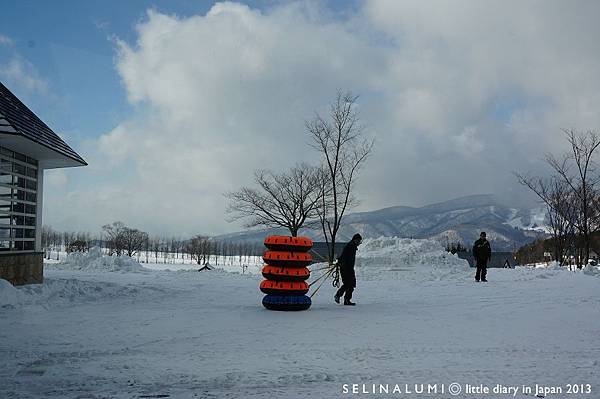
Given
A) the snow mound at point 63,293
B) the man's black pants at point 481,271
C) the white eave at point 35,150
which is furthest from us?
the man's black pants at point 481,271

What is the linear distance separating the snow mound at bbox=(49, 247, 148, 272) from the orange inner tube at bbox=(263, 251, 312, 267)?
1761 centimetres

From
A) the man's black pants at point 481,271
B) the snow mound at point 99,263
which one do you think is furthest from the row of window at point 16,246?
the man's black pants at point 481,271

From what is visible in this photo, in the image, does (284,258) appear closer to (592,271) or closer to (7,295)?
(7,295)

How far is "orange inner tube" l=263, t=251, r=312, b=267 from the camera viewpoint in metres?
10.9

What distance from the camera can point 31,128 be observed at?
14.3m

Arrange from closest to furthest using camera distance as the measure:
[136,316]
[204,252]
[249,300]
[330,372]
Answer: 1. [330,372]
2. [136,316]
3. [249,300]
4. [204,252]

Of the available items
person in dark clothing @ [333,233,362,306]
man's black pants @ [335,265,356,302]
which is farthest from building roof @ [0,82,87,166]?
man's black pants @ [335,265,356,302]

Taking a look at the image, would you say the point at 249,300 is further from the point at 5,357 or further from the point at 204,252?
the point at 204,252

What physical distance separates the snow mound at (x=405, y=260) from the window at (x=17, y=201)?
43.7ft

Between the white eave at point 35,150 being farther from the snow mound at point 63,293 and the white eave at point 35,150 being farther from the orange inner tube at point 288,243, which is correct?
the orange inner tube at point 288,243

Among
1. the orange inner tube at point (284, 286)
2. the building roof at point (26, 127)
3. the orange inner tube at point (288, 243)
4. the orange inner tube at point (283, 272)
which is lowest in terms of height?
the orange inner tube at point (284, 286)

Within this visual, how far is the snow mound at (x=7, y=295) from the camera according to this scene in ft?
35.6

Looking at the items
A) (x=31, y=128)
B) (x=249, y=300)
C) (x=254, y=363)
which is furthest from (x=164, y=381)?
(x=31, y=128)

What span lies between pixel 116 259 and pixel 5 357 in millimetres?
23441
